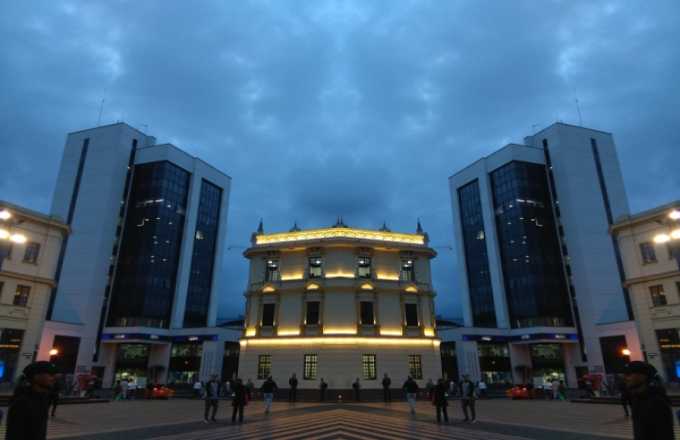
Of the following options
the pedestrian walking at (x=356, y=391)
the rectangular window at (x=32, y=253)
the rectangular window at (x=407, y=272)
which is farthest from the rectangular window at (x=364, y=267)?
the rectangular window at (x=32, y=253)

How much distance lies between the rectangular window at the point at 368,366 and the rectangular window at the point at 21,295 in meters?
30.2

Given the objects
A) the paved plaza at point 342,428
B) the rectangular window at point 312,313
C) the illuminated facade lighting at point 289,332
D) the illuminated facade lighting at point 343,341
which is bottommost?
the paved plaza at point 342,428

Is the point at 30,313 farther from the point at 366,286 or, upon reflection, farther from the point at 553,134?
the point at 553,134

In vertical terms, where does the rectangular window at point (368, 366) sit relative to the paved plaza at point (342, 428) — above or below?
above

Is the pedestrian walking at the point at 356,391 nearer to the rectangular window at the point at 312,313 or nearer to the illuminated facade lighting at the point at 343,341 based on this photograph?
the illuminated facade lighting at the point at 343,341

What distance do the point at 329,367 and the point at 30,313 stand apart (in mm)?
26898

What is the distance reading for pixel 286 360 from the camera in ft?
119

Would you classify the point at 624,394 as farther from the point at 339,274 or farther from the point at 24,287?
the point at 24,287

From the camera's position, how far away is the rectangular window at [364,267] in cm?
3872

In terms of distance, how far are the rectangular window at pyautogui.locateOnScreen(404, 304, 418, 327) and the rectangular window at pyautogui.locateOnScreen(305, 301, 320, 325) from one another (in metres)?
8.62

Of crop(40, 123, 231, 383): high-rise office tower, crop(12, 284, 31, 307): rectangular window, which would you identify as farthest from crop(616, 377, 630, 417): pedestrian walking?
crop(40, 123, 231, 383): high-rise office tower

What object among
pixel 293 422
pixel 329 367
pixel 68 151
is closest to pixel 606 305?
pixel 329 367

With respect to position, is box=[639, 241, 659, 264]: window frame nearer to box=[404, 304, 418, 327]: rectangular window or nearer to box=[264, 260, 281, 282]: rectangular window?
box=[404, 304, 418, 327]: rectangular window

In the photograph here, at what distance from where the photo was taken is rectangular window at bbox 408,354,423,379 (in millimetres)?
36781
